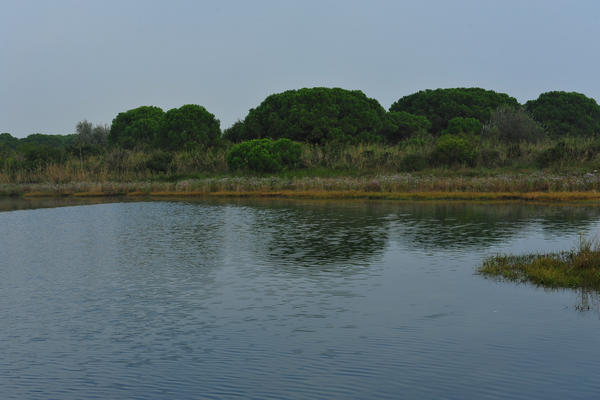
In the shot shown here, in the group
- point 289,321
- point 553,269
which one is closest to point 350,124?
point 553,269

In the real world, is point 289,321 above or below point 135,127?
below

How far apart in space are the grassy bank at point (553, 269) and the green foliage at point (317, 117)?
5312 cm

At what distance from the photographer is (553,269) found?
16156 mm

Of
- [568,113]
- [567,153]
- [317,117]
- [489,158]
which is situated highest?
[568,113]

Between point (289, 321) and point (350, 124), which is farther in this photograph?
point (350, 124)

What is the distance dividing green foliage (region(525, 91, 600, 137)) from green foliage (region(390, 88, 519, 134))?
15.8ft

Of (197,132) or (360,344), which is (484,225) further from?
(197,132)

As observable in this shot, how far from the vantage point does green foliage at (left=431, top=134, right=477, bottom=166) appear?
2206 inches

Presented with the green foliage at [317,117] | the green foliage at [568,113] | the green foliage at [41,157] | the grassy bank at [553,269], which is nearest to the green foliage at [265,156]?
the green foliage at [317,117]

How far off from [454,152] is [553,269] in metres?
41.5

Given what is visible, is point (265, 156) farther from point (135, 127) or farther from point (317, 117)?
point (135, 127)

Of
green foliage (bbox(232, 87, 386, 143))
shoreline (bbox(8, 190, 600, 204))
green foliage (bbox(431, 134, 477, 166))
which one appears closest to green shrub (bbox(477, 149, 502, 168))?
green foliage (bbox(431, 134, 477, 166))

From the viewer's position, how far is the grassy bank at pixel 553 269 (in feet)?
50.1

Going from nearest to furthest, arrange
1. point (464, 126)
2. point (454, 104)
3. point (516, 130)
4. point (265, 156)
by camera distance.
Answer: point (265, 156) < point (516, 130) < point (464, 126) < point (454, 104)
